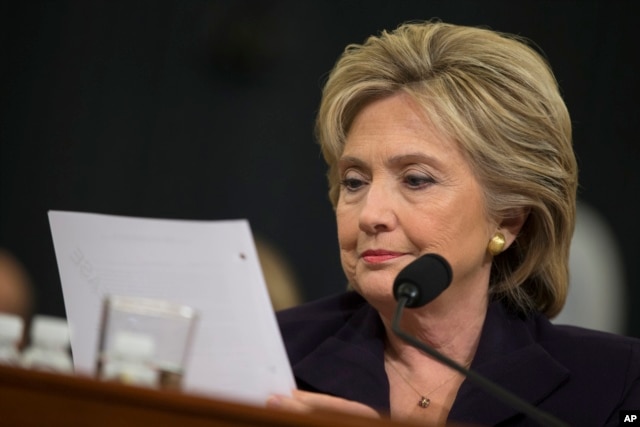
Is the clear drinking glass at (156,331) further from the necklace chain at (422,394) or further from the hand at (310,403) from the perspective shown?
the necklace chain at (422,394)

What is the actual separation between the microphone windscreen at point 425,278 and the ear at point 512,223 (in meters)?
0.39

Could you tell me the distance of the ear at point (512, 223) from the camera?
2.26m

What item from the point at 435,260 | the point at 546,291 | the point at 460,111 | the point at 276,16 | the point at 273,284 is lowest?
the point at 273,284

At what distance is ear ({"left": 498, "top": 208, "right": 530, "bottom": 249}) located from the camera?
226 centimetres

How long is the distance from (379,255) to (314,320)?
37 cm

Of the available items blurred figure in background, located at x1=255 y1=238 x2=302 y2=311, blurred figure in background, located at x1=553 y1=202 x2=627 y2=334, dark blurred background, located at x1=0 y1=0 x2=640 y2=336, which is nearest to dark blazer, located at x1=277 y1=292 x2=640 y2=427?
blurred figure in background, located at x1=255 y1=238 x2=302 y2=311

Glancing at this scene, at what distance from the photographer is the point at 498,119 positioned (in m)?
2.16

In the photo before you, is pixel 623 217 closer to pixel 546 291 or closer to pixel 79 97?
pixel 546 291

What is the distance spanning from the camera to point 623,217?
4188 mm

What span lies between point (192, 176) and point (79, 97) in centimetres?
65

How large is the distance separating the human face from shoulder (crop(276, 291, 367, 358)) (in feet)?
0.71

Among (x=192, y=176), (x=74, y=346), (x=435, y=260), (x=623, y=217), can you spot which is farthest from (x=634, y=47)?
(x=74, y=346)

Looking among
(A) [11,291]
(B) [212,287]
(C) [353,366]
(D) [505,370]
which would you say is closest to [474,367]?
(D) [505,370]

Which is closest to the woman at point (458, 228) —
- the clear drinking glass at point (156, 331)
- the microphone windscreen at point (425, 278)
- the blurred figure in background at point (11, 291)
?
the microphone windscreen at point (425, 278)
